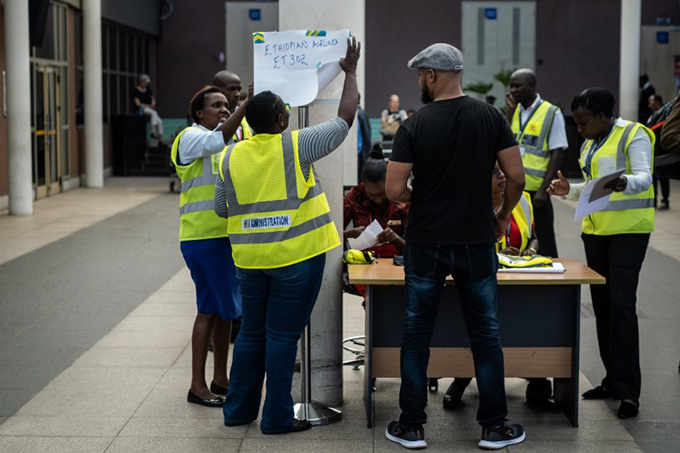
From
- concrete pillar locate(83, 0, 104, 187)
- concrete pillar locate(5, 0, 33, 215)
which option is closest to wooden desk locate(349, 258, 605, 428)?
concrete pillar locate(5, 0, 33, 215)

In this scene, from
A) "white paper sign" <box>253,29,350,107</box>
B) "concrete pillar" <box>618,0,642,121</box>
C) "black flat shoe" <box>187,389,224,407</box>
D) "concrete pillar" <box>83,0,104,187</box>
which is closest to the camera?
"white paper sign" <box>253,29,350,107</box>

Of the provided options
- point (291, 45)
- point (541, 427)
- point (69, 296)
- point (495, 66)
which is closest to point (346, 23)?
point (291, 45)

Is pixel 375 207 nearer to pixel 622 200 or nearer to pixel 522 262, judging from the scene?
pixel 522 262

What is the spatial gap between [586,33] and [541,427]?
22980 mm

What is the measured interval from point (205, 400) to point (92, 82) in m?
14.7

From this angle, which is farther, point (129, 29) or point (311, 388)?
point (129, 29)

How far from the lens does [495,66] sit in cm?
2692

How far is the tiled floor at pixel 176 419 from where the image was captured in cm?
489

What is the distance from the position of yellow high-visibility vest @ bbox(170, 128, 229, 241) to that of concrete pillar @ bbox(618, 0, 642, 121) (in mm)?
17133

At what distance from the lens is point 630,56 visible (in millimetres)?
21359

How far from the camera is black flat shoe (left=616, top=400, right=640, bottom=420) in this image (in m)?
5.32

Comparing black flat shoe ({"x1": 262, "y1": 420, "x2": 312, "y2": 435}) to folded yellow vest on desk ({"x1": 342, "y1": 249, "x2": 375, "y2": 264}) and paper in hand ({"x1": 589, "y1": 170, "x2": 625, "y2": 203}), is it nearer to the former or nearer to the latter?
folded yellow vest on desk ({"x1": 342, "y1": 249, "x2": 375, "y2": 264})

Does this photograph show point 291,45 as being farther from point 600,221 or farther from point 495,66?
point 495,66

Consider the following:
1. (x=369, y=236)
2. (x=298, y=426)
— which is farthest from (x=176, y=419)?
(x=369, y=236)
